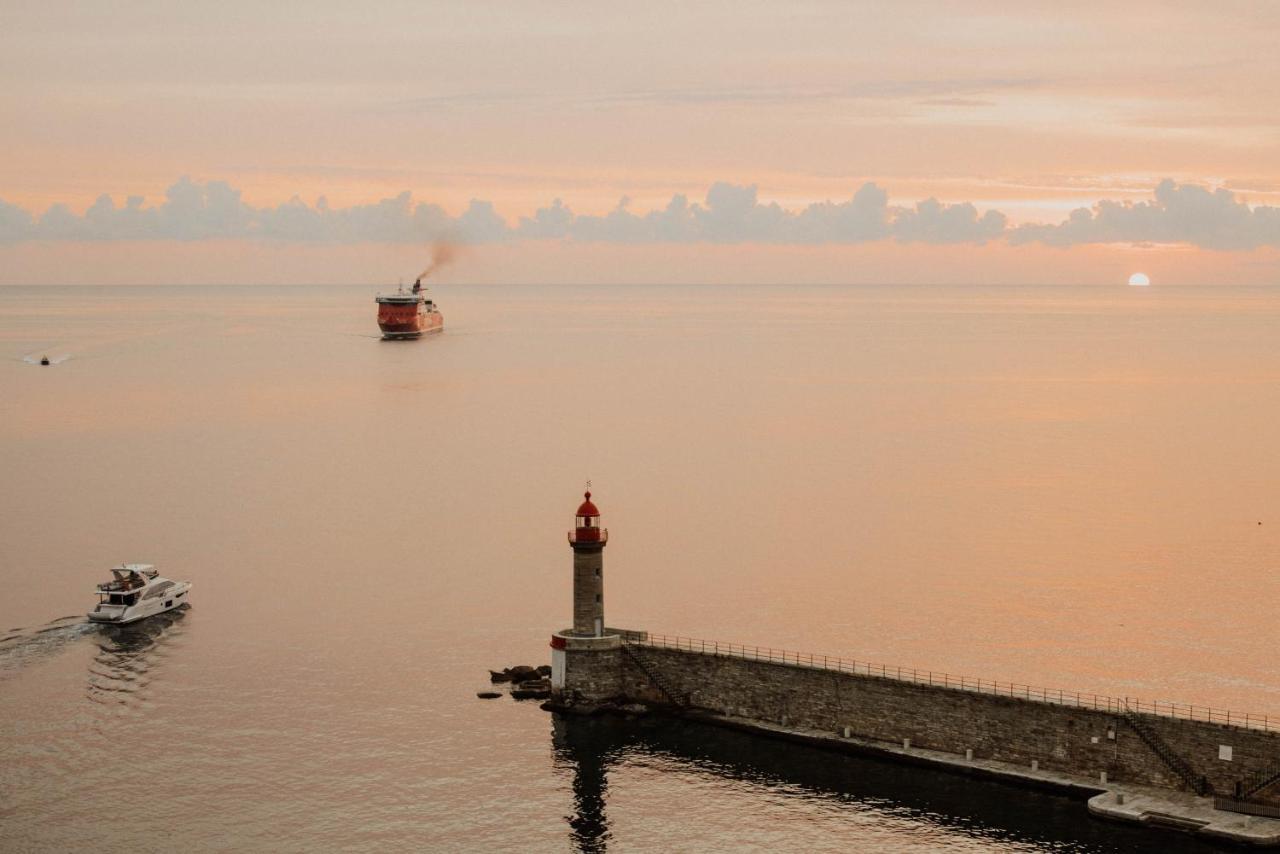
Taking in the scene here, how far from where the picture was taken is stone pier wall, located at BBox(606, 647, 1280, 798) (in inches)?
1924

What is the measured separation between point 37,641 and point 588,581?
100 ft

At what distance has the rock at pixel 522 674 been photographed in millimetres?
66125

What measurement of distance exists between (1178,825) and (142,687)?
145 feet

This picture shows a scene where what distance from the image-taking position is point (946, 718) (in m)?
53.8

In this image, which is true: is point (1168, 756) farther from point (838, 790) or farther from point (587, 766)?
point (587, 766)

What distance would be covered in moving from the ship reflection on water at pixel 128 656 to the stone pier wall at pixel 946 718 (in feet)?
69.1

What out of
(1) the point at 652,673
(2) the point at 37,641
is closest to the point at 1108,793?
(1) the point at 652,673

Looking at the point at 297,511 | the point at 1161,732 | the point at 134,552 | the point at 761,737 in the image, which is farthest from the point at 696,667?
the point at 297,511

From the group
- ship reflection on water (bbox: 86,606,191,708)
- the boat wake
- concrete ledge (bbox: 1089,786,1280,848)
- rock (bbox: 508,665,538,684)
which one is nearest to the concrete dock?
concrete ledge (bbox: 1089,786,1280,848)

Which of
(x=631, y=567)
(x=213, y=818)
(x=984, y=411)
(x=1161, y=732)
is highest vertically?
(x=984, y=411)

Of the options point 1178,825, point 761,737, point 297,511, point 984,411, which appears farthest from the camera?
point 984,411

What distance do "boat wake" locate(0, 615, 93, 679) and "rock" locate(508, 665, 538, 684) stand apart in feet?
76.4

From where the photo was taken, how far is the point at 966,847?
4844 centimetres

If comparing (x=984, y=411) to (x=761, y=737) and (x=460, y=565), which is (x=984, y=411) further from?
(x=761, y=737)
